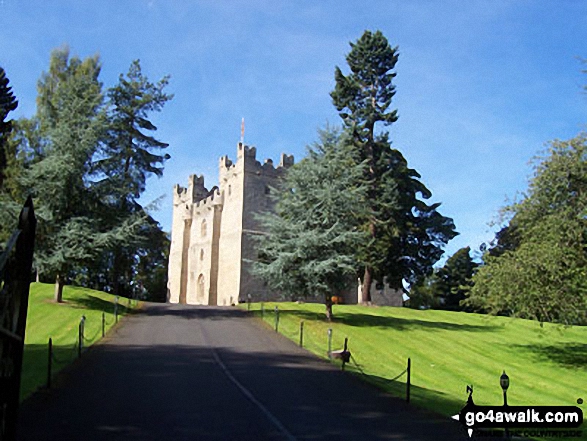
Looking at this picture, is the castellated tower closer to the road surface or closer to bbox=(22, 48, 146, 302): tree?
bbox=(22, 48, 146, 302): tree

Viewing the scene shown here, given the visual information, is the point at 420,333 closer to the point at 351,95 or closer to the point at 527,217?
the point at 527,217

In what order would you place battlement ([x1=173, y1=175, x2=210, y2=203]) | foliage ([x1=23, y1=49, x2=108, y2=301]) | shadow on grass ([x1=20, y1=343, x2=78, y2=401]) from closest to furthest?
shadow on grass ([x1=20, y1=343, x2=78, y2=401]), foliage ([x1=23, y1=49, x2=108, y2=301]), battlement ([x1=173, y1=175, x2=210, y2=203])

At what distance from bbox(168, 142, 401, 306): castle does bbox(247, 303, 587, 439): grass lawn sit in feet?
42.6

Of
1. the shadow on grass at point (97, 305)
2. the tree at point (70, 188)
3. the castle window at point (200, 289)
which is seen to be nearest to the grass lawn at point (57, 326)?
the shadow on grass at point (97, 305)

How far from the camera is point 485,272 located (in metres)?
25.1

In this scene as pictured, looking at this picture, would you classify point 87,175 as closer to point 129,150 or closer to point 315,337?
point 129,150

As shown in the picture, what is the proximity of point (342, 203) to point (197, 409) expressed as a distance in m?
18.7

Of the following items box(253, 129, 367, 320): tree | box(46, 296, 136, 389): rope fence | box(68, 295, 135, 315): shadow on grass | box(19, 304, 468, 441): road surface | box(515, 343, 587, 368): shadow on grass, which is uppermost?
box(253, 129, 367, 320): tree

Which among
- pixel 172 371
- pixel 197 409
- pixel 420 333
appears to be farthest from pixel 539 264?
pixel 197 409

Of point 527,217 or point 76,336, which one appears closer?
point 76,336

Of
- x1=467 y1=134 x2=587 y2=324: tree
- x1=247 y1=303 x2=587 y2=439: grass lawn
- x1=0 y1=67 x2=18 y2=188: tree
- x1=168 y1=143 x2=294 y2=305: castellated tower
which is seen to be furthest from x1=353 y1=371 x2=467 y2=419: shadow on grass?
x1=0 y1=67 x2=18 y2=188: tree

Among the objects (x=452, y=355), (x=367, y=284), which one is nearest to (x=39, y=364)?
(x=452, y=355)

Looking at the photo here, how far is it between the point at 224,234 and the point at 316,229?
23860mm

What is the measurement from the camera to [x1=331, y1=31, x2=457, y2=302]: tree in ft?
128
